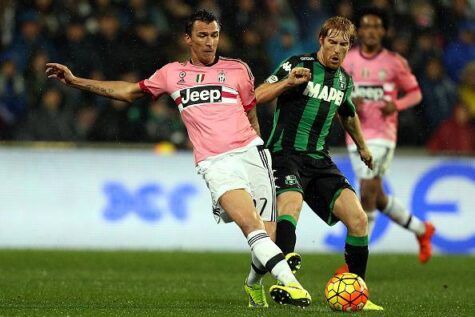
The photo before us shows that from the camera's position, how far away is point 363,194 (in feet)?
41.5

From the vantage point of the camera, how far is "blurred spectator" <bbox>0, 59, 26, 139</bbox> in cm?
1497

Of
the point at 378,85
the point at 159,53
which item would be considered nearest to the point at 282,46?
the point at 159,53

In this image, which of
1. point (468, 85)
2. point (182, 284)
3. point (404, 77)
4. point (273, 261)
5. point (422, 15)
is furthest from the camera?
point (422, 15)

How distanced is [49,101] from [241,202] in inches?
295

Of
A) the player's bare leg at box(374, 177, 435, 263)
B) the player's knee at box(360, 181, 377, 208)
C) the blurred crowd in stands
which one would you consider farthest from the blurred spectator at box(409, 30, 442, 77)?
the player's knee at box(360, 181, 377, 208)

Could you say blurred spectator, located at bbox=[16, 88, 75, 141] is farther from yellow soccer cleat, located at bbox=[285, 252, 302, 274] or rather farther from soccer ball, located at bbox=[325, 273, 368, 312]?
soccer ball, located at bbox=[325, 273, 368, 312]

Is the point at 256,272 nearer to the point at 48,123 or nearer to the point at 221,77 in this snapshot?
the point at 221,77

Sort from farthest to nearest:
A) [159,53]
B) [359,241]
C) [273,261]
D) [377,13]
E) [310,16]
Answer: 1. [310,16]
2. [159,53]
3. [377,13]
4. [359,241]
5. [273,261]

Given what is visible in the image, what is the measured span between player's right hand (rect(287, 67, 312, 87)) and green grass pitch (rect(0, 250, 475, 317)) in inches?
64.5

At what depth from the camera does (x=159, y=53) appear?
50.9 ft

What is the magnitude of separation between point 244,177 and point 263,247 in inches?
23.9

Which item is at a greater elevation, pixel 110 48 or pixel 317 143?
pixel 110 48

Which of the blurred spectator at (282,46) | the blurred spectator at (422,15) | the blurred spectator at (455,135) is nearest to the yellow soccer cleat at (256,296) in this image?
the blurred spectator at (282,46)

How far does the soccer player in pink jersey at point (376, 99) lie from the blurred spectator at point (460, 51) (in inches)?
142
